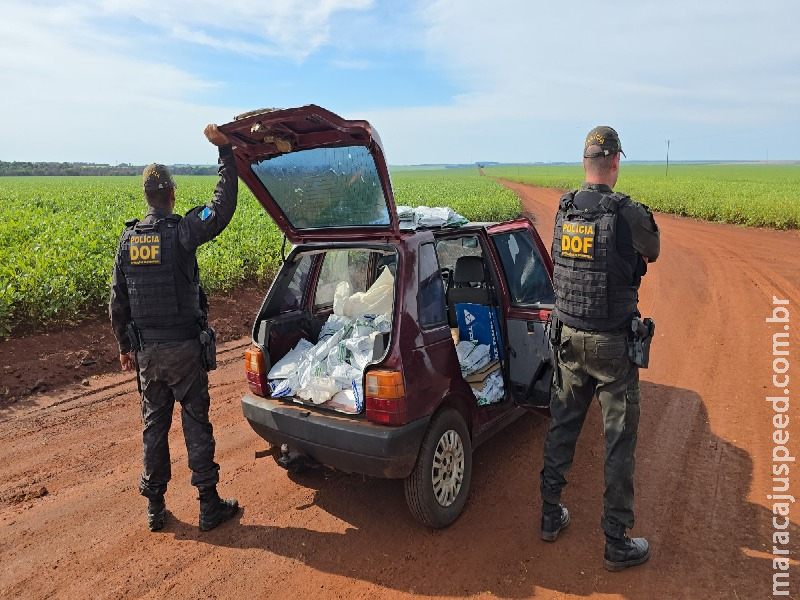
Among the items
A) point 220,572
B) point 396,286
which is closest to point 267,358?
point 396,286

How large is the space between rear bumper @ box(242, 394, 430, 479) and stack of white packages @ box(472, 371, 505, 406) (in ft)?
2.76

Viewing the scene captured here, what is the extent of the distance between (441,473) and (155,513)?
1906 mm

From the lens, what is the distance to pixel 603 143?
3182 mm

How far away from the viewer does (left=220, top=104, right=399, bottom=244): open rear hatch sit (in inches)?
130

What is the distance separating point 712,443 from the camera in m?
4.46

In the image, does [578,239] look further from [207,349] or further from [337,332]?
[207,349]

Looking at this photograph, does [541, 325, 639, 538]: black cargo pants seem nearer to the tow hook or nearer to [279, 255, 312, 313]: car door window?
the tow hook

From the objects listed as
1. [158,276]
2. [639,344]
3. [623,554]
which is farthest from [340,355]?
[623,554]

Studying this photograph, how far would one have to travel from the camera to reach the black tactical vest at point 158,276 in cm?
349

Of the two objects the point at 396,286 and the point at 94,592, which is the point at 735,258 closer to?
the point at 396,286

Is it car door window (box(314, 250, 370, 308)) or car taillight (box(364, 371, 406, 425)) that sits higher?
car door window (box(314, 250, 370, 308))

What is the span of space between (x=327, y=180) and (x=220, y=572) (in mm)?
2594

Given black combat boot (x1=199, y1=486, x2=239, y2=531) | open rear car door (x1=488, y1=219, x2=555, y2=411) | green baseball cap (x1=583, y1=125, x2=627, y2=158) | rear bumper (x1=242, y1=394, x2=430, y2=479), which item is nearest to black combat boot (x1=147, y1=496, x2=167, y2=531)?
black combat boot (x1=199, y1=486, x2=239, y2=531)

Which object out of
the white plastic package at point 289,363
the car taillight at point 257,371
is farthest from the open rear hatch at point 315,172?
the car taillight at point 257,371
